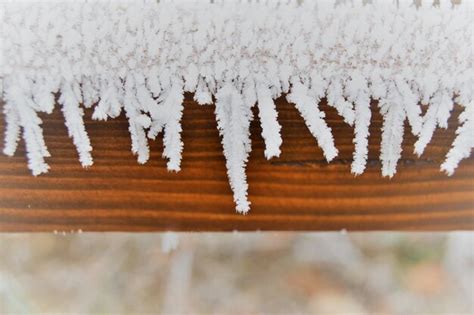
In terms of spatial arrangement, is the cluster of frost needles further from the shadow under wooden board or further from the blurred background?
the blurred background

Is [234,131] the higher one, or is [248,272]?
[248,272]

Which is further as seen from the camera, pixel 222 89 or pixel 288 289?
pixel 288 289

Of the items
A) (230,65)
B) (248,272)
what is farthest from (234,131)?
(248,272)

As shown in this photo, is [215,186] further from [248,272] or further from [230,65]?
[248,272]

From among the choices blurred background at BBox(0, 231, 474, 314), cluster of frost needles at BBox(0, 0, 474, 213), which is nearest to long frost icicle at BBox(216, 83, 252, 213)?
cluster of frost needles at BBox(0, 0, 474, 213)

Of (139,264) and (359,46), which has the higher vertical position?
(139,264)

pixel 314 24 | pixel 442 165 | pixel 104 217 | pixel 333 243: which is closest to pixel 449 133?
pixel 442 165

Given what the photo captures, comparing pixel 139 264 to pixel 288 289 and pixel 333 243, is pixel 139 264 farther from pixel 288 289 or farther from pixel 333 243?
pixel 333 243

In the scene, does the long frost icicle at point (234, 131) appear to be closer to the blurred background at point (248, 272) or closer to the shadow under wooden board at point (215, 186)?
the shadow under wooden board at point (215, 186)
